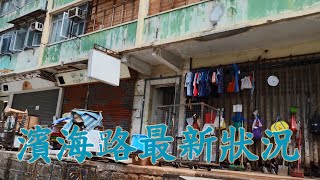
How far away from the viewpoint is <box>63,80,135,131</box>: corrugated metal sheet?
12750 mm

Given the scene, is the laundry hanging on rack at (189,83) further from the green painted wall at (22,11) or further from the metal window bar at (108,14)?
the green painted wall at (22,11)

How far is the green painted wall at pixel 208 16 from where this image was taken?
8.20 m

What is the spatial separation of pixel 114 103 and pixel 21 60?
6606mm

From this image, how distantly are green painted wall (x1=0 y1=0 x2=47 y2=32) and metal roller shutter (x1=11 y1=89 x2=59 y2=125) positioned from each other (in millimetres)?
4266

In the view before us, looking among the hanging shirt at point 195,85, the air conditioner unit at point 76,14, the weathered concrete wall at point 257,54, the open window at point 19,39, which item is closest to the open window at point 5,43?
the open window at point 19,39

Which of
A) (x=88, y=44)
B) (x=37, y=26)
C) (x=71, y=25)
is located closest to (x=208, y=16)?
(x=88, y=44)

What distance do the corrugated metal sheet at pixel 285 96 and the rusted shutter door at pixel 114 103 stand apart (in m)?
4.07

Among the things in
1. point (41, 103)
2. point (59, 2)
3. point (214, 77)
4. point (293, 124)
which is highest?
point (59, 2)

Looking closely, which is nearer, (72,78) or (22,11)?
(72,78)

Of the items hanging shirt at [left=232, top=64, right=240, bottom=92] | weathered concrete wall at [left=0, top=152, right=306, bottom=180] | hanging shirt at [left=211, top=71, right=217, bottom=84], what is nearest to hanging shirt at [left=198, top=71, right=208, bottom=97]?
hanging shirt at [left=211, top=71, right=217, bottom=84]

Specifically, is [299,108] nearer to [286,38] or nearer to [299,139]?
[299,139]

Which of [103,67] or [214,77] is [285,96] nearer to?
[214,77]

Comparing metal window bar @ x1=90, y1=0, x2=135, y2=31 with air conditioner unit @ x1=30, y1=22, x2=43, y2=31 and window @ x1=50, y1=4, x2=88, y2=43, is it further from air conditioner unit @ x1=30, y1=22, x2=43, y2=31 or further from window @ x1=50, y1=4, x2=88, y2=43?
air conditioner unit @ x1=30, y1=22, x2=43, y2=31

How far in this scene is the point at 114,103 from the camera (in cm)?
1314
